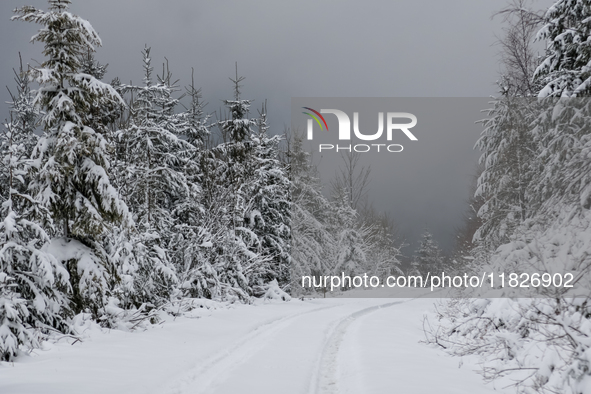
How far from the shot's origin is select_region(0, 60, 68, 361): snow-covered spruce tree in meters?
7.55

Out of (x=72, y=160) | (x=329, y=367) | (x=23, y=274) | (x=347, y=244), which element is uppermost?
(x=72, y=160)

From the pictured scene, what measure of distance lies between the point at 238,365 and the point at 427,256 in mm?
49090

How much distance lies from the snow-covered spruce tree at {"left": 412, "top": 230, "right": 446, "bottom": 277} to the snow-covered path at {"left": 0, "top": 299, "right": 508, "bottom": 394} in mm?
42808

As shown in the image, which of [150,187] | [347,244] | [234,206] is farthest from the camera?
[347,244]

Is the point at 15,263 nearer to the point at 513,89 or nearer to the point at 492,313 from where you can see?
the point at 492,313

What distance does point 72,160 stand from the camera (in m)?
9.93

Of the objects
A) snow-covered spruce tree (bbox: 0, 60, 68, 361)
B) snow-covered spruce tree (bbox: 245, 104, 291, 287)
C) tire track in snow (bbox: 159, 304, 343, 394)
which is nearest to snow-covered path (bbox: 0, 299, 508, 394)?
tire track in snow (bbox: 159, 304, 343, 394)

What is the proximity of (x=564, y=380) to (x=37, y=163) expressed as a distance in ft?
36.7

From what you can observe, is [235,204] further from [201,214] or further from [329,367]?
[329,367]

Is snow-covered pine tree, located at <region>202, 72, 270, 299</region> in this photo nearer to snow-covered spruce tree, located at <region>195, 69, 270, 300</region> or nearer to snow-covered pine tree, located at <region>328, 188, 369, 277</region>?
snow-covered spruce tree, located at <region>195, 69, 270, 300</region>

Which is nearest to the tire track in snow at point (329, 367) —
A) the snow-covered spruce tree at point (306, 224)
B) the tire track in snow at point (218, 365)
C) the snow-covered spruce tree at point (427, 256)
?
the tire track in snow at point (218, 365)

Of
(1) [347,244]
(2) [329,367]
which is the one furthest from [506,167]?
(1) [347,244]

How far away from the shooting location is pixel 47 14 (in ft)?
33.4

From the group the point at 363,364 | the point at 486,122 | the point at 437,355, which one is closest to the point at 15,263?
the point at 363,364
